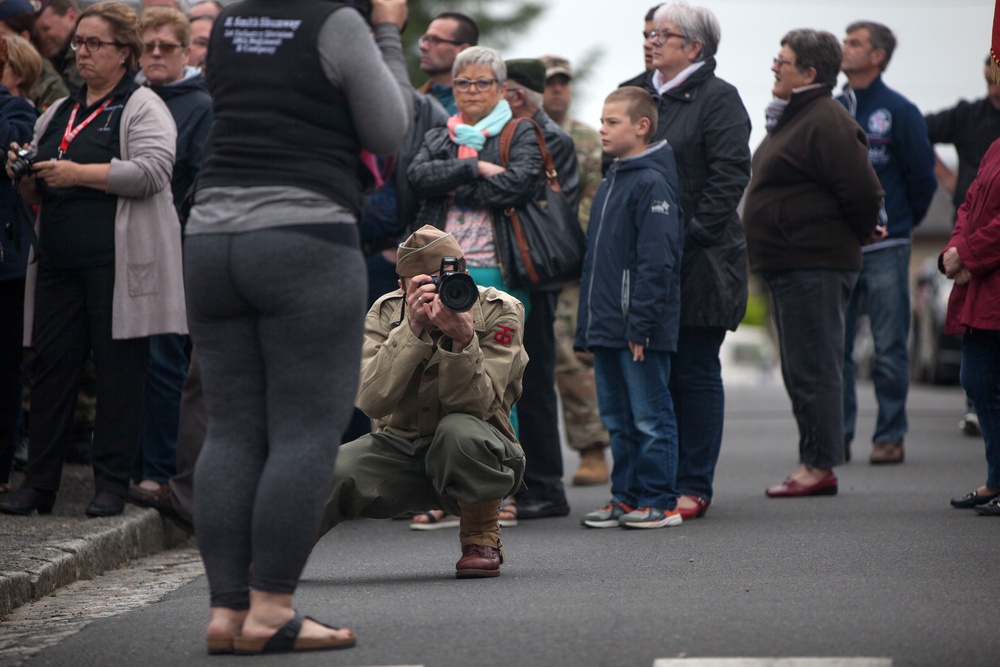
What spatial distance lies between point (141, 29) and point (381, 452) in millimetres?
2742

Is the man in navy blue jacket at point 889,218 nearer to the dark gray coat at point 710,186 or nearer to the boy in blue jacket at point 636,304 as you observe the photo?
the dark gray coat at point 710,186

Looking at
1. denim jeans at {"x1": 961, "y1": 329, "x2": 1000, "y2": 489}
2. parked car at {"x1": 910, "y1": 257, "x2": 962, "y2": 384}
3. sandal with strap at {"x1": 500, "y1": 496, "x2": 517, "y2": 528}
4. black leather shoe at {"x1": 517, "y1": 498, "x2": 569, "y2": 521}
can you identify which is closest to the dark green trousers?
sandal with strap at {"x1": 500, "y1": 496, "x2": 517, "y2": 528}

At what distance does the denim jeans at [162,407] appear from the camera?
24.1 feet

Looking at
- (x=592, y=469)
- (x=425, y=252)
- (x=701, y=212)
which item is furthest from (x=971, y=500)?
(x=425, y=252)

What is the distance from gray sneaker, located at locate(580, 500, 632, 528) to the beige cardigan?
2.07 m

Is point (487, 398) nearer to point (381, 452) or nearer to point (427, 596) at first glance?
point (381, 452)

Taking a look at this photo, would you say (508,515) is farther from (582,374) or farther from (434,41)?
(434,41)

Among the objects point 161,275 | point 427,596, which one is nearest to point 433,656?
point 427,596

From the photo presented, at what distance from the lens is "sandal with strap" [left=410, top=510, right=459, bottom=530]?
7.28m

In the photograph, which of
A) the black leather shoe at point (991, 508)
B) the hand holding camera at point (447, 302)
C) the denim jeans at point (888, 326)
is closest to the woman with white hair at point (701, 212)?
the black leather shoe at point (991, 508)

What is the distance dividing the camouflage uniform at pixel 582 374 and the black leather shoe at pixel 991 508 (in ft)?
8.53

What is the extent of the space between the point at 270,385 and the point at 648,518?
313 centimetres

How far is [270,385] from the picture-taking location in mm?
4207

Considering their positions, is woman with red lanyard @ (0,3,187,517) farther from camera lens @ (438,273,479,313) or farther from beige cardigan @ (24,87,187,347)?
camera lens @ (438,273,479,313)
